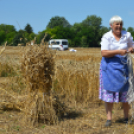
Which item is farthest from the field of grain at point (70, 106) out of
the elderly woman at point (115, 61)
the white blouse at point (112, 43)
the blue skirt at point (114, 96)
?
the white blouse at point (112, 43)

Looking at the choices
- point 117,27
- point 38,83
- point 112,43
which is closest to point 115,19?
point 117,27

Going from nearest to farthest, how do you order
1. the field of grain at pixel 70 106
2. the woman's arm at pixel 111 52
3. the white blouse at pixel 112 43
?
the woman's arm at pixel 111 52 < the white blouse at pixel 112 43 < the field of grain at pixel 70 106

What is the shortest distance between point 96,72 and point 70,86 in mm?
568

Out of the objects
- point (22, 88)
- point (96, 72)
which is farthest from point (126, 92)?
point (22, 88)

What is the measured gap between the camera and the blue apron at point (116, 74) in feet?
9.48

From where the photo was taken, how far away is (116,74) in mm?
2895

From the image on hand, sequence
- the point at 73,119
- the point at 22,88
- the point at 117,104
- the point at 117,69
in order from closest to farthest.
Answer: the point at 117,69
the point at 73,119
the point at 117,104
the point at 22,88

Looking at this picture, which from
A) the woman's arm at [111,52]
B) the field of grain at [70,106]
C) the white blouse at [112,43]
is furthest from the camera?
the field of grain at [70,106]

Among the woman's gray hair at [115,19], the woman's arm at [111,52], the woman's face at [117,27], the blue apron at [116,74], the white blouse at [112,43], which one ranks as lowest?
the blue apron at [116,74]

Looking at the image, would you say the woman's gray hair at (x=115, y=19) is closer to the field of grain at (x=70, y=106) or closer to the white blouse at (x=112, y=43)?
the white blouse at (x=112, y=43)

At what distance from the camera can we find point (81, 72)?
4492mm

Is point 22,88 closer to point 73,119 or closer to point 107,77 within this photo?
point 73,119

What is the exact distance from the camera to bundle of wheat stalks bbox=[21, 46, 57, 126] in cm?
305

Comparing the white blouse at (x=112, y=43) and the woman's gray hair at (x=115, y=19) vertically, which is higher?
the woman's gray hair at (x=115, y=19)
